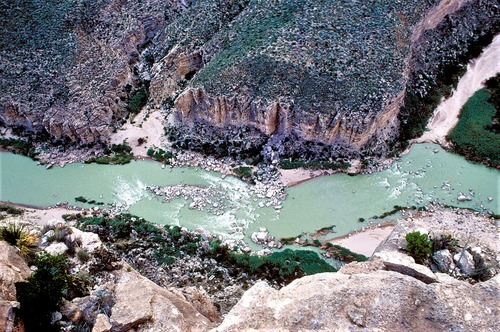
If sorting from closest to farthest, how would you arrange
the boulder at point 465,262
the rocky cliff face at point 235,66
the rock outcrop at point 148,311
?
the rock outcrop at point 148,311 < the boulder at point 465,262 < the rocky cliff face at point 235,66

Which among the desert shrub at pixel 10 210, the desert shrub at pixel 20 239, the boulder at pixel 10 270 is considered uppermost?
the boulder at pixel 10 270

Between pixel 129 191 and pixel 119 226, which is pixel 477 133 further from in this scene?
pixel 119 226


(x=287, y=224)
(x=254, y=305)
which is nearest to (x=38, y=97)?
(x=287, y=224)

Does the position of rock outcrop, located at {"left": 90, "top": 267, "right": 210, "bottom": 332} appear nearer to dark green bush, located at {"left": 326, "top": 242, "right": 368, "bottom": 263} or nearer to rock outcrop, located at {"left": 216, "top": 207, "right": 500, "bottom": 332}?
rock outcrop, located at {"left": 216, "top": 207, "right": 500, "bottom": 332}

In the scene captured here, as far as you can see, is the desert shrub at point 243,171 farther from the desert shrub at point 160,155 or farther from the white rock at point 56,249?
the white rock at point 56,249

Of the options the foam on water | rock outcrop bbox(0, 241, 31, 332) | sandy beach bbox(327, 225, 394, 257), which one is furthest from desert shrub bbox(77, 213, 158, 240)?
sandy beach bbox(327, 225, 394, 257)

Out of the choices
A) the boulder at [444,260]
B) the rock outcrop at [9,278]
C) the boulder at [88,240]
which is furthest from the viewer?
the boulder at [88,240]

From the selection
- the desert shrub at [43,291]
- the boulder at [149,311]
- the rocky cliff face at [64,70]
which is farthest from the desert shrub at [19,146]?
the boulder at [149,311]
